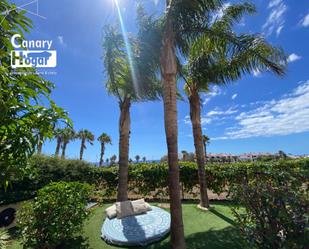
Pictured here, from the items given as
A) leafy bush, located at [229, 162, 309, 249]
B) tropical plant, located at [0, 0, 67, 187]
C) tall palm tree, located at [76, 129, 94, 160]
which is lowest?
leafy bush, located at [229, 162, 309, 249]

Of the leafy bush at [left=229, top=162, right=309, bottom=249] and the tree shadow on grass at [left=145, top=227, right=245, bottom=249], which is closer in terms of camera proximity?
the leafy bush at [left=229, top=162, right=309, bottom=249]

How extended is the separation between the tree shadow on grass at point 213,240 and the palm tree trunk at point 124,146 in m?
4.02

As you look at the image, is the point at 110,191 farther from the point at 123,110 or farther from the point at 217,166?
the point at 217,166

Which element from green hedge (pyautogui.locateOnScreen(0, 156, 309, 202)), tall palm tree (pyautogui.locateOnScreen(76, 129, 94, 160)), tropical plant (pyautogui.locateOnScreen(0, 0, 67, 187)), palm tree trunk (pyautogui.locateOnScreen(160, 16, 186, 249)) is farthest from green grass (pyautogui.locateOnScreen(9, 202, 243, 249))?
tall palm tree (pyautogui.locateOnScreen(76, 129, 94, 160))

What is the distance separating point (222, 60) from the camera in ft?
31.4

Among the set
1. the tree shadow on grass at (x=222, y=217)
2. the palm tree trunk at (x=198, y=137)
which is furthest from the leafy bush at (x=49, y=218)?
the palm tree trunk at (x=198, y=137)

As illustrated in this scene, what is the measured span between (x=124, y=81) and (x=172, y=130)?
475cm

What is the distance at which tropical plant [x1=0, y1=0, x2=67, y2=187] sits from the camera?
2.30 metres

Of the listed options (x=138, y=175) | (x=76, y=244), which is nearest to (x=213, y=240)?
(x=76, y=244)

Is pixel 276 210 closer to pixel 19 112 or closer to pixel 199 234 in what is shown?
pixel 199 234

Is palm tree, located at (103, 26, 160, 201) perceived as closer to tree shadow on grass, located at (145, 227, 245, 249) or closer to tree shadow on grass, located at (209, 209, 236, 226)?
tree shadow on grass, located at (209, 209, 236, 226)

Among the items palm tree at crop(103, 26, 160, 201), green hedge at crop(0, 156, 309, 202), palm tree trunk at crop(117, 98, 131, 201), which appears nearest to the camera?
palm tree at crop(103, 26, 160, 201)

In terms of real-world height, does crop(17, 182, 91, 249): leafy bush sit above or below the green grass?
above

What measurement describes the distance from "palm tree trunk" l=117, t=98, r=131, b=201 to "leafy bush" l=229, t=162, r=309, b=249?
6.57 m
